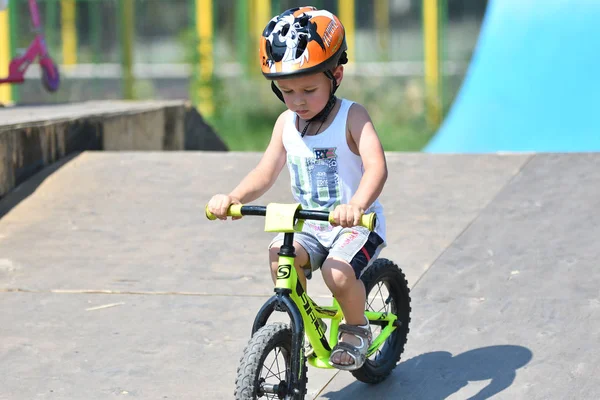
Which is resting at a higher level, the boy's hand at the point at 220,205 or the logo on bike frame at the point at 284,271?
the boy's hand at the point at 220,205

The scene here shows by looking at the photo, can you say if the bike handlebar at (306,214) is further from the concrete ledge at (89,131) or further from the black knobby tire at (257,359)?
the concrete ledge at (89,131)

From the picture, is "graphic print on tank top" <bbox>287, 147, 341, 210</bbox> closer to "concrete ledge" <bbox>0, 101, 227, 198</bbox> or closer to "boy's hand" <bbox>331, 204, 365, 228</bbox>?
"boy's hand" <bbox>331, 204, 365, 228</bbox>

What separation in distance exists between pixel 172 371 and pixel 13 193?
11.5ft

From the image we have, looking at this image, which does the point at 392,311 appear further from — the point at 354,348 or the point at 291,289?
the point at 291,289

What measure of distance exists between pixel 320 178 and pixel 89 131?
212 inches

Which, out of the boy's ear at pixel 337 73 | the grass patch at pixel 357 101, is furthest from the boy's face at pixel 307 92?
the grass patch at pixel 357 101

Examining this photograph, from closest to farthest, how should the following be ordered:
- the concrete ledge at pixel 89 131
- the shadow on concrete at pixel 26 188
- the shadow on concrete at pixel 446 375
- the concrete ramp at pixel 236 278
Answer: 1. the shadow on concrete at pixel 446 375
2. the concrete ramp at pixel 236 278
3. the shadow on concrete at pixel 26 188
4. the concrete ledge at pixel 89 131

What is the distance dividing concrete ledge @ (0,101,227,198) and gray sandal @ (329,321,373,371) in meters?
4.24

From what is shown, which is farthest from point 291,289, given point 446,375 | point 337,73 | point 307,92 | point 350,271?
point 446,375

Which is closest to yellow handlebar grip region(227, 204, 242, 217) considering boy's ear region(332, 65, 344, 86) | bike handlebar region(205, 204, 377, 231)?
bike handlebar region(205, 204, 377, 231)

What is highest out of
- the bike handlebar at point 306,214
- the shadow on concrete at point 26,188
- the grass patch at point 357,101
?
the bike handlebar at point 306,214

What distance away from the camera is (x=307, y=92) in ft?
12.6

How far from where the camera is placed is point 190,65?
622 inches

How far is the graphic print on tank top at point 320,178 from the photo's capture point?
3.94 metres
